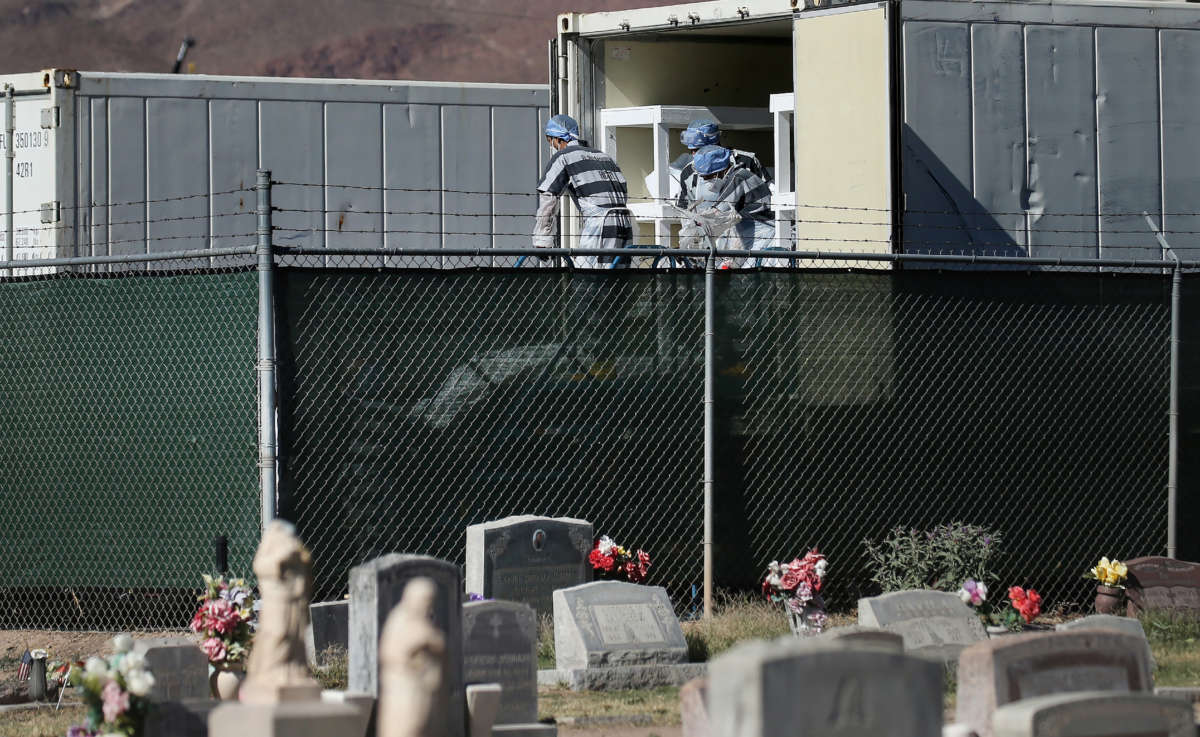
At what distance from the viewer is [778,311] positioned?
440 inches

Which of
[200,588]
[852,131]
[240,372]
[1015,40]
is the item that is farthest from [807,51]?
[200,588]

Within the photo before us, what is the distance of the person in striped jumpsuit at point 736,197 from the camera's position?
13273 millimetres

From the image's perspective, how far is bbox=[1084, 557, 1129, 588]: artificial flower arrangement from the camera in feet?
36.4

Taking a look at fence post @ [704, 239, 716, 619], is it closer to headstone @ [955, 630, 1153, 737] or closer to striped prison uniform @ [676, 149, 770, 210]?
striped prison uniform @ [676, 149, 770, 210]

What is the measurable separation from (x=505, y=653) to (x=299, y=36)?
39.9 meters

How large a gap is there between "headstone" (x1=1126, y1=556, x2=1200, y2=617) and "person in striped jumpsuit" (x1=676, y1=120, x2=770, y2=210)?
4316 millimetres

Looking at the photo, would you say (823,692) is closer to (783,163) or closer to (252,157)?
(783,163)

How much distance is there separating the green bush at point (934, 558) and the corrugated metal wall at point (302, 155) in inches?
206

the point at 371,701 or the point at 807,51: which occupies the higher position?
the point at 807,51

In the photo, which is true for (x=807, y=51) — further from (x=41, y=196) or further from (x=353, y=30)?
(x=353, y=30)

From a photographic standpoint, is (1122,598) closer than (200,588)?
No

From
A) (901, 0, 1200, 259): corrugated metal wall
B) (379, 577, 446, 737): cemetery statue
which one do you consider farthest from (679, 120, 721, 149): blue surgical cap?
(379, 577, 446, 737): cemetery statue

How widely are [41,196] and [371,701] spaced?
30.7 feet

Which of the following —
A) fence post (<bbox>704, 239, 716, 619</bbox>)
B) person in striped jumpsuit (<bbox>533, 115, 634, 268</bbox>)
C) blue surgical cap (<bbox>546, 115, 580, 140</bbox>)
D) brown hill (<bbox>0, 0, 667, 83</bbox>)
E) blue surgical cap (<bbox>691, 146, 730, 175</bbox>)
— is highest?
brown hill (<bbox>0, 0, 667, 83</bbox>)
